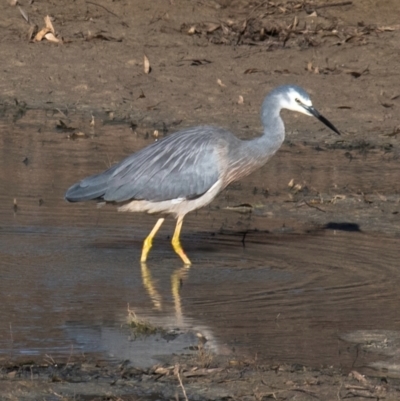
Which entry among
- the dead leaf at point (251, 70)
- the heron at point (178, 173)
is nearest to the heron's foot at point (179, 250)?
the heron at point (178, 173)

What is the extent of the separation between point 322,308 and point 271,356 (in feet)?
3.86

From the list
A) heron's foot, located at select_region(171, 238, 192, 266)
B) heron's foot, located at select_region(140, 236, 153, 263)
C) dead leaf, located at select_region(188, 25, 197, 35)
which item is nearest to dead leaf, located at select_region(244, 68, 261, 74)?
dead leaf, located at select_region(188, 25, 197, 35)

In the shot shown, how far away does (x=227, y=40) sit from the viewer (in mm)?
17078

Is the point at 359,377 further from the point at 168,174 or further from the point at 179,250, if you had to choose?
the point at 168,174

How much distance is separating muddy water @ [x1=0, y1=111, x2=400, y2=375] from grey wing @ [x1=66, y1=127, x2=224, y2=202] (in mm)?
436

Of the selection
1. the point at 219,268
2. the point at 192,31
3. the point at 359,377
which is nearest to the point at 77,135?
the point at 192,31

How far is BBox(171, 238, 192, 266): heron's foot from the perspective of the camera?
9.12 metres

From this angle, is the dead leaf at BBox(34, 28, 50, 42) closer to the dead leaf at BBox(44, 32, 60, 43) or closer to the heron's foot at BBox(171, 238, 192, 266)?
the dead leaf at BBox(44, 32, 60, 43)

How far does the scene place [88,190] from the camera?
9.20 m

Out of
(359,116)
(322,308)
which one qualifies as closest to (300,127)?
(359,116)

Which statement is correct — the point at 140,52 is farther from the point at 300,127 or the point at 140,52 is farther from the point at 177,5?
the point at 300,127

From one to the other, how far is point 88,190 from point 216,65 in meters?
7.16

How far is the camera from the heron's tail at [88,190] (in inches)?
361

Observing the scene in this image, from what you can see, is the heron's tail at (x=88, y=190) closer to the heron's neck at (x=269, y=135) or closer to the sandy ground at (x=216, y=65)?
the heron's neck at (x=269, y=135)
